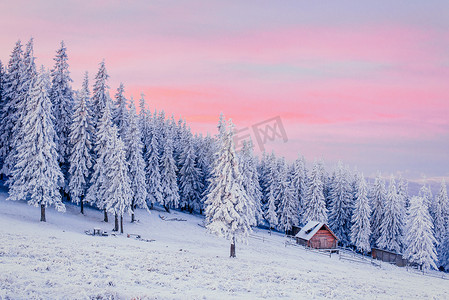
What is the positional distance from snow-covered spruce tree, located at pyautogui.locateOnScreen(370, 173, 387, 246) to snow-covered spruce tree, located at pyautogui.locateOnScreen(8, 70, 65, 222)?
5755 cm

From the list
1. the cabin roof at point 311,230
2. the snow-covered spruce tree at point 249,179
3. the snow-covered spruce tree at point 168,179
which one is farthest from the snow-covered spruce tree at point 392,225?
the snow-covered spruce tree at point 168,179

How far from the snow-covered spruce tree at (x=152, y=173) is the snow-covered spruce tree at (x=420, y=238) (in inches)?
1764

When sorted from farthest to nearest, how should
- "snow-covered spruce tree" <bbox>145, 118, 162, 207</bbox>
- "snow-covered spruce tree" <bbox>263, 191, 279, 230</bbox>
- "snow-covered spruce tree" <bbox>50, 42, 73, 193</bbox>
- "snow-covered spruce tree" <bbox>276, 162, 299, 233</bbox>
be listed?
"snow-covered spruce tree" <bbox>276, 162, 299, 233</bbox> < "snow-covered spruce tree" <bbox>263, 191, 279, 230</bbox> < "snow-covered spruce tree" <bbox>145, 118, 162, 207</bbox> < "snow-covered spruce tree" <bbox>50, 42, 73, 193</bbox>

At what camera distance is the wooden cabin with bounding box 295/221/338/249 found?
52750 mm

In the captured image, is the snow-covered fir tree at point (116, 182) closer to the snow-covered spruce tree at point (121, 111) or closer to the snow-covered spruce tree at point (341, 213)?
the snow-covered spruce tree at point (121, 111)

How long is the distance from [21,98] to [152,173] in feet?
75.7

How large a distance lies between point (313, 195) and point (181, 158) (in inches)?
1140

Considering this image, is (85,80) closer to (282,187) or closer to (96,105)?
(96,105)

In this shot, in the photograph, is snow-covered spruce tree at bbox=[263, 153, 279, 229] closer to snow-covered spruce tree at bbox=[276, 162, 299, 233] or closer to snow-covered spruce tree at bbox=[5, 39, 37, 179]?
snow-covered spruce tree at bbox=[276, 162, 299, 233]

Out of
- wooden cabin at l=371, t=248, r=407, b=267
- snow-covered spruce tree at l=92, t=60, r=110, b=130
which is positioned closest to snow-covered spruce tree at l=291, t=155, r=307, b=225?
wooden cabin at l=371, t=248, r=407, b=267

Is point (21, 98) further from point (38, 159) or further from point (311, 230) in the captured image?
point (311, 230)

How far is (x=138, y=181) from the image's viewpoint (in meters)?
46.2

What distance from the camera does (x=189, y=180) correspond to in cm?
6244

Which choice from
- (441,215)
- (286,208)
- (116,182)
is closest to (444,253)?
(441,215)
